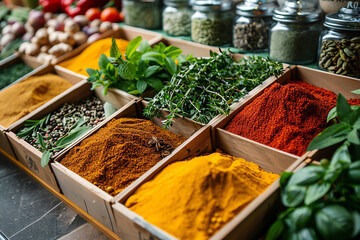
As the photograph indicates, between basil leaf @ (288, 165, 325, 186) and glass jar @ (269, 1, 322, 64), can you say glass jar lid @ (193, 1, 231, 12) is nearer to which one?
glass jar @ (269, 1, 322, 64)

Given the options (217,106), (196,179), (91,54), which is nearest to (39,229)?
(196,179)

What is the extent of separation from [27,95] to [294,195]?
5.15ft

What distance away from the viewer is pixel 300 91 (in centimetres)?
127

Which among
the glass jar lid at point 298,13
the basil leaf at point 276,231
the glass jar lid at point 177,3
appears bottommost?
the basil leaf at point 276,231

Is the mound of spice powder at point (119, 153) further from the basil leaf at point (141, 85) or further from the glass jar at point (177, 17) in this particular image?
the glass jar at point (177, 17)

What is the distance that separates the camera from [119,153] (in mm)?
1244

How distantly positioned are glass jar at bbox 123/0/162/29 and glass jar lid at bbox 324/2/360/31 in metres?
1.31

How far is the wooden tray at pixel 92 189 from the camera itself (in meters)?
1.09

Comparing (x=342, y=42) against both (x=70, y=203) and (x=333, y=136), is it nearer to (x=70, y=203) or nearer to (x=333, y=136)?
(x=333, y=136)

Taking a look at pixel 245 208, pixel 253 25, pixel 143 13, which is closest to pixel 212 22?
pixel 253 25

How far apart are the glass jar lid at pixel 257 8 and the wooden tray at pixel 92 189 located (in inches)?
33.4

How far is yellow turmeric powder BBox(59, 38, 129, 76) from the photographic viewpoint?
6.74ft

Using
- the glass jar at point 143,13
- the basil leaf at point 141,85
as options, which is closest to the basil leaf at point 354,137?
the basil leaf at point 141,85

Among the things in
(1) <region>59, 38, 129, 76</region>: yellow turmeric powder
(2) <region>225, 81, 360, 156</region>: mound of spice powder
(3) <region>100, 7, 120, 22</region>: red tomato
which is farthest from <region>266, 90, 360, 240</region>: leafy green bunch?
(3) <region>100, 7, 120, 22</region>: red tomato
